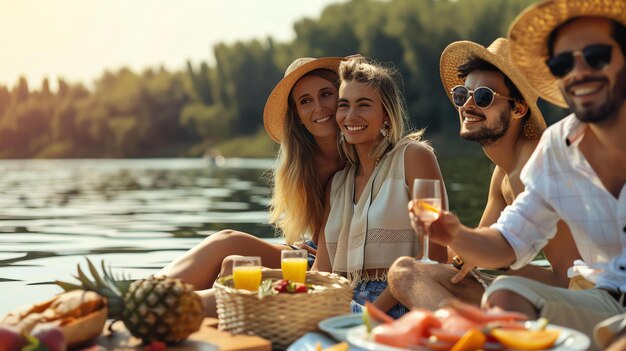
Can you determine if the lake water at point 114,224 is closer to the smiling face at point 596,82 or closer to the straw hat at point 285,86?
the straw hat at point 285,86

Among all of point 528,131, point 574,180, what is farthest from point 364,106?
point 574,180

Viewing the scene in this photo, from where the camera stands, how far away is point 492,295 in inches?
114

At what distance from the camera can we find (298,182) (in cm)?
485

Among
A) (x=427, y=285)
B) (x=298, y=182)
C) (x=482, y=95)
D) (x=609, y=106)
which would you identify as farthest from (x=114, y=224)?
(x=609, y=106)

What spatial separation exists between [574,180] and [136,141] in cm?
7674

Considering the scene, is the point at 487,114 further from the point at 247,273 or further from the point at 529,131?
the point at 247,273

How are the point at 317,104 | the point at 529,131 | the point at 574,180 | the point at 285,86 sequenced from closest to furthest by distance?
the point at 574,180 → the point at 529,131 → the point at 317,104 → the point at 285,86

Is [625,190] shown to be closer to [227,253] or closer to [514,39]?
[514,39]

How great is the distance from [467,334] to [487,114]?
2012 millimetres

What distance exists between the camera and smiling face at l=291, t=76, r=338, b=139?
15.7 ft

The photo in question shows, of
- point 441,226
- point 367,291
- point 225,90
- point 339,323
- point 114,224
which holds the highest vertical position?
point 225,90

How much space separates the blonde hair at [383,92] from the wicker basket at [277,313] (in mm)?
1321

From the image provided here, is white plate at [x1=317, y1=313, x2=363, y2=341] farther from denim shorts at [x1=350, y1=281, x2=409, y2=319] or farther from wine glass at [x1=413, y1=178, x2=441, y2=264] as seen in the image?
denim shorts at [x1=350, y1=281, x2=409, y2=319]

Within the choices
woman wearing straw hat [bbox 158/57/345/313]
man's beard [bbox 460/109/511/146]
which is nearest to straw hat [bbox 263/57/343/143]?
woman wearing straw hat [bbox 158/57/345/313]
